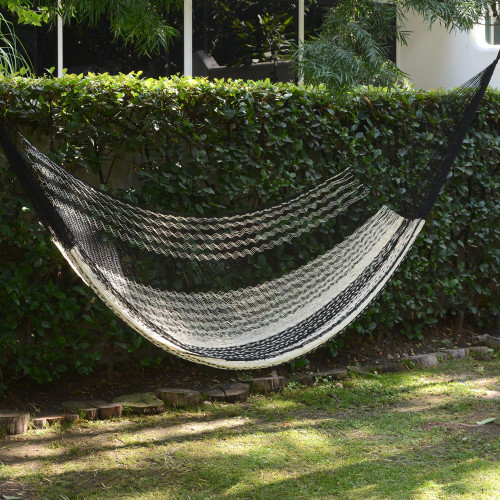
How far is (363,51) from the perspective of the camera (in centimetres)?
275

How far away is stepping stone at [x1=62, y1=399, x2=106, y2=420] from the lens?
3121 millimetres

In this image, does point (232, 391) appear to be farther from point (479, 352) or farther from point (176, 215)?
point (479, 352)

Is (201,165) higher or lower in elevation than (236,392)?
higher

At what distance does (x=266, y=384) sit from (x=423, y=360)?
3.33 ft

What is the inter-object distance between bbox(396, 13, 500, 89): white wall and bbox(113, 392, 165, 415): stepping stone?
4.47m

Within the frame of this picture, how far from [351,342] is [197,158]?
4.88 feet

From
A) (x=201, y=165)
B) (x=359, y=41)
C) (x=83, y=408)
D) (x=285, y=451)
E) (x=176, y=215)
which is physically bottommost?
(x=285, y=451)

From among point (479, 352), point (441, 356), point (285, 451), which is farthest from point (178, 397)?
point (479, 352)

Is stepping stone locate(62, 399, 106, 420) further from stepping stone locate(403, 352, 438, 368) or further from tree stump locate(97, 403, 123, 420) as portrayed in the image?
stepping stone locate(403, 352, 438, 368)

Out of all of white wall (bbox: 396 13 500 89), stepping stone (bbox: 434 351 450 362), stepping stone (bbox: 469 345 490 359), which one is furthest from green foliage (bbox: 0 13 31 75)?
white wall (bbox: 396 13 500 89)

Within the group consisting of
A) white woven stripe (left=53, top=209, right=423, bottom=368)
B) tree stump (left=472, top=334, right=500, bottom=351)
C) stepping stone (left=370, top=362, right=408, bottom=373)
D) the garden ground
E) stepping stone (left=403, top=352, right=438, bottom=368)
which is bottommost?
the garden ground

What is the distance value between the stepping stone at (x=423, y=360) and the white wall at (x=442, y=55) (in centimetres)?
322

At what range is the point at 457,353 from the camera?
13.9ft

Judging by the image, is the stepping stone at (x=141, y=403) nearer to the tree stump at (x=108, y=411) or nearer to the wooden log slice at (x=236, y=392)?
the tree stump at (x=108, y=411)
